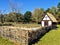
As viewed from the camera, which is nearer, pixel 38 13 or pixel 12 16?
pixel 12 16

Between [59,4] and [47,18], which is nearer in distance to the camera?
[47,18]

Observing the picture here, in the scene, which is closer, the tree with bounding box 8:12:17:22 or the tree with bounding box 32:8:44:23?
the tree with bounding box 8:12:17:22

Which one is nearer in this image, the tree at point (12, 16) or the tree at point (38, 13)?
the tree at point (12, 16)

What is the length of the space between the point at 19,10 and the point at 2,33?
5946 cm

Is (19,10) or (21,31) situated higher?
(19,10)

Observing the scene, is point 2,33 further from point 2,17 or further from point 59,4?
point 59,4

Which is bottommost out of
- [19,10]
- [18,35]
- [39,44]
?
[39,44]

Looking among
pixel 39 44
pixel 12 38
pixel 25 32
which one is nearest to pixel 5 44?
pixel 12 38

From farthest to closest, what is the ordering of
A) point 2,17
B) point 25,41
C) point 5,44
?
point 2,17 → point 5,44 → point 25,41

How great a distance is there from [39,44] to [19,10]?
206 feet

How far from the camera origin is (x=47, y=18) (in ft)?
152

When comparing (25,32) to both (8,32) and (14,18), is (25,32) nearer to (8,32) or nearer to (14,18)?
(8,32)

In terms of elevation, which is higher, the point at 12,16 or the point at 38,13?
the point at 38,13

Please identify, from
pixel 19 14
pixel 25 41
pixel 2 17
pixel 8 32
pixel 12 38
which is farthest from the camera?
pixel 19 14
